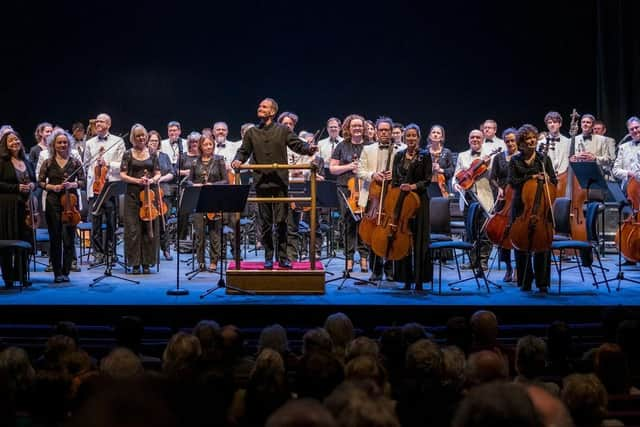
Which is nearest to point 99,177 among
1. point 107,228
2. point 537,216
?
point 107,228

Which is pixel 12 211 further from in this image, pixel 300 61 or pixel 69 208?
pixel 300 61

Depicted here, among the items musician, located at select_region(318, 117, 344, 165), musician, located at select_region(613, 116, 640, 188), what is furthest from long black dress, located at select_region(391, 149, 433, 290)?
musician, located at select_region(318, 117, 344, 165)

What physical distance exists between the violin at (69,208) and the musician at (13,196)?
340 mm

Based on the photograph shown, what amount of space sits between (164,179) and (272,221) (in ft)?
8.69

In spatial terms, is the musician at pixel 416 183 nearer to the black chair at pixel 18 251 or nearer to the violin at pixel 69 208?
the violin at pixel 69 208

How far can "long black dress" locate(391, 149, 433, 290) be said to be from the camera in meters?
8.20

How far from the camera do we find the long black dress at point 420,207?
26.9 feet

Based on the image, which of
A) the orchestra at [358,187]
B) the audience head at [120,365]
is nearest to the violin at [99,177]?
the orchestra at [358,187]

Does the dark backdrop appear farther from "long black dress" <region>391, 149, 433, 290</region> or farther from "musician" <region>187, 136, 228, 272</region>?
"long black dress" <region>391, 149, 433, 290</region>

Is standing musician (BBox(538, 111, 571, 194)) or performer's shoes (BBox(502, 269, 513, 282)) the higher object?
standing musician (BBox(538, 111, 571, 194))

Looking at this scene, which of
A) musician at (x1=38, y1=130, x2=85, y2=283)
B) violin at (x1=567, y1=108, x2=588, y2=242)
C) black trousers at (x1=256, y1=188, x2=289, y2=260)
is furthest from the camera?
violin at (x1=567, y1=108, x2=588, y2=242)

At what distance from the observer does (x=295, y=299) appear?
7.53 meters

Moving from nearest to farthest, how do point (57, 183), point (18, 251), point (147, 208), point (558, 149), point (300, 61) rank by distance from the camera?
point (18, 251), point (57, 183), point (147, 208), point (558, 149), point (300, 61)

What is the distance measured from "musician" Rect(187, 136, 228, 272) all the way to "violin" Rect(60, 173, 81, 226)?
5.42ft
